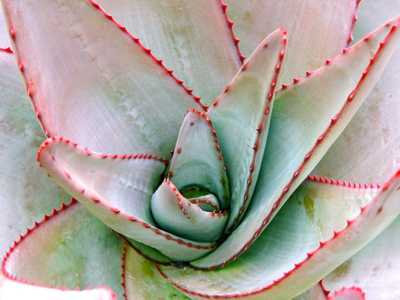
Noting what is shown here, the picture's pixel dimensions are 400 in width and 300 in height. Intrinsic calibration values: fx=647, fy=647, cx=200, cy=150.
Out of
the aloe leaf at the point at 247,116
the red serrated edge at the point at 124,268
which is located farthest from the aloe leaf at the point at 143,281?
the aloe leaf at the point at 247,116

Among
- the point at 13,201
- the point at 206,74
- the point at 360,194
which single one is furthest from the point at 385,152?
the point at 13,201

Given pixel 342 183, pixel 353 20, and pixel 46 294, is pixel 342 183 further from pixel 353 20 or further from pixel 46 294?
pixel 46 294

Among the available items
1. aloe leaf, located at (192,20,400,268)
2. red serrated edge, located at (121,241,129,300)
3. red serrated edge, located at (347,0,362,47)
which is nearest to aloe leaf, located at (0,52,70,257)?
red serrated edge, located at (121,241,129,300)

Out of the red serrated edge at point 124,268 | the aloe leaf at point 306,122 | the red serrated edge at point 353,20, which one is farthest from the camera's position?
the red serrated edge at point 353,20

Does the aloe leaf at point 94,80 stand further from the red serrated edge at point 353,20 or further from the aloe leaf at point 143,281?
the red serrated edge at point 353,20

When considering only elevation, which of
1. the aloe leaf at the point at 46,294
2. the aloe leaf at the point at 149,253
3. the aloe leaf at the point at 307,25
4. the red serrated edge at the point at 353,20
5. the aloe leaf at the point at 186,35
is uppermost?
the red serrated edge at the point at 353,20

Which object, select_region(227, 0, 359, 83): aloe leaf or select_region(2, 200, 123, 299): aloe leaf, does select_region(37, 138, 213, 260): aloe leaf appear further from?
select_region(227, 0, 359, 83): aloe leaf

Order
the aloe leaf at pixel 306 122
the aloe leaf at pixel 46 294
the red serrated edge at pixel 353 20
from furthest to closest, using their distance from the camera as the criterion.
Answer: the red serrated edge at pixel 353 20 < the aloe leaf at pixel 306 122 < the aloe leaf at pixel 46 294
